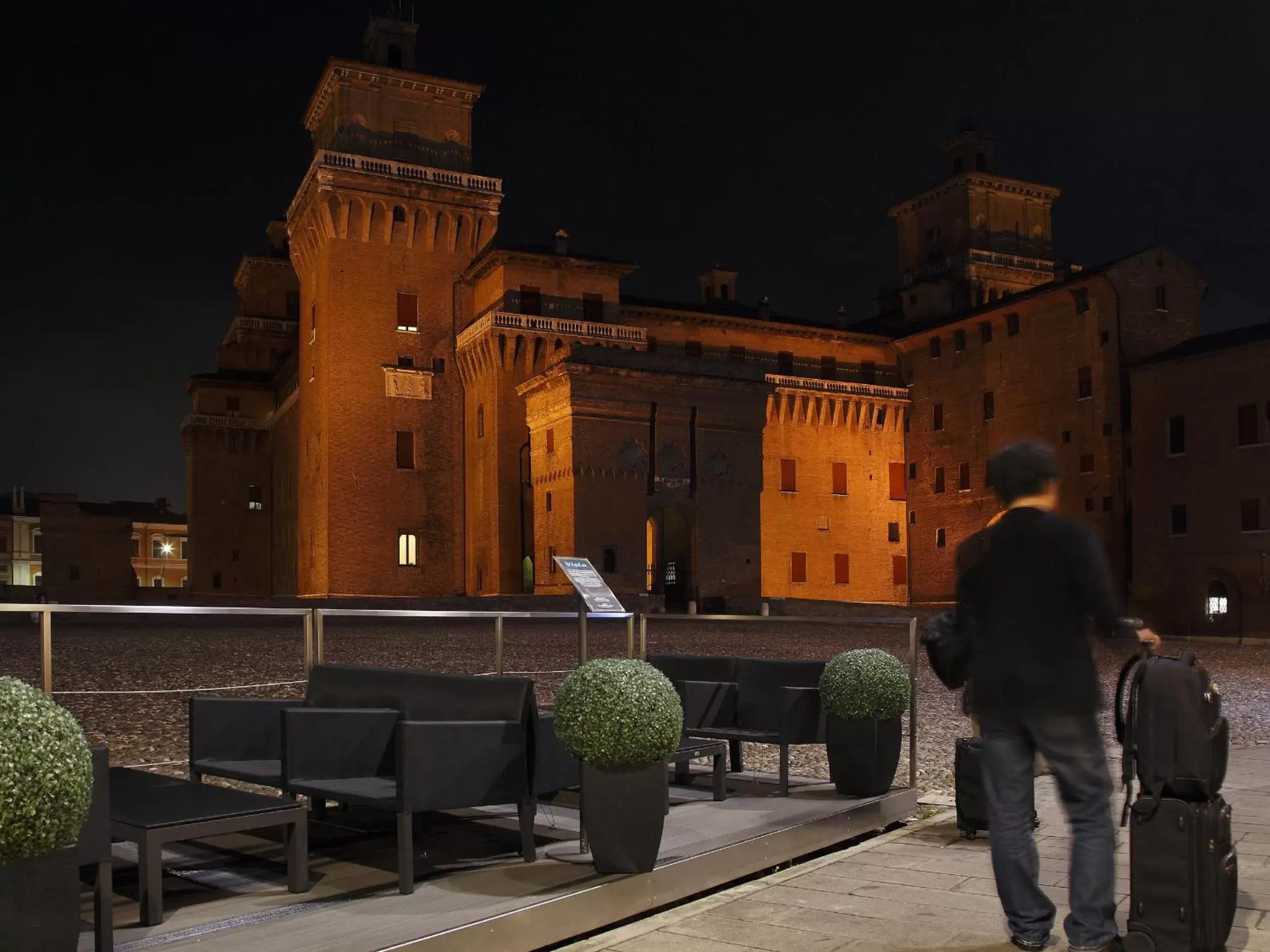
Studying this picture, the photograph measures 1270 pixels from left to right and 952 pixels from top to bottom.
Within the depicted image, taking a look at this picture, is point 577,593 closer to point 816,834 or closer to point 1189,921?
point 816,834

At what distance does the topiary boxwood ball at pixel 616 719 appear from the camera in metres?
5.30

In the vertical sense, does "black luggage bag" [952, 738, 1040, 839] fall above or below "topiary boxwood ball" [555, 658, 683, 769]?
below

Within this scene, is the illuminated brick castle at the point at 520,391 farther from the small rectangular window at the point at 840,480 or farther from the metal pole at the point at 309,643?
the metal pole at the point at 309,643

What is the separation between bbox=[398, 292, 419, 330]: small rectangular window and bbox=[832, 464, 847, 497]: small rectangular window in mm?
19247

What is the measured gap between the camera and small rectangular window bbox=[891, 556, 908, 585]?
52688 mm

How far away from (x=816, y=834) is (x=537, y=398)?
110 feet

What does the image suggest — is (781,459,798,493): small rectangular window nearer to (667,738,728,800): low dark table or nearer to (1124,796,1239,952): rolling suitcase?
(667,738,728,800): low dark table

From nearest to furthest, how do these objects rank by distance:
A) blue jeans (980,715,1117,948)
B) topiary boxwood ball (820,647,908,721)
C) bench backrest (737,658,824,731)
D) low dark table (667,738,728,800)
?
blue jeans (980,715,1117,948), low dark table (667,738,728,800), topiary boxwood ball (820,647,908,721), bench backrest (737,658,824,731)

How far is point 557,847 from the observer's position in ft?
19.5

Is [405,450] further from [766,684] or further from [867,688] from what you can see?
[867,688]

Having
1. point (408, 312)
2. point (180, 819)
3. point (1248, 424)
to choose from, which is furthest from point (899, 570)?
point (180, 819)

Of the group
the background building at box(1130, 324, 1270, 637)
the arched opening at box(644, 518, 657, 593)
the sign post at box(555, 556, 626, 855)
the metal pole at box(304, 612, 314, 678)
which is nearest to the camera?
the sign post at box(555, 556, 626, 855)

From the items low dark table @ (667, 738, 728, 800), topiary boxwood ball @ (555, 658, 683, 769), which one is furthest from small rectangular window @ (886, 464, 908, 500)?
topiary boxwood ball @ (555, 658, 683, 769)

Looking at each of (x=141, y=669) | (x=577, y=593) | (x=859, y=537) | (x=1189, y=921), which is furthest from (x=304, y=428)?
(x=1189, y=921)
